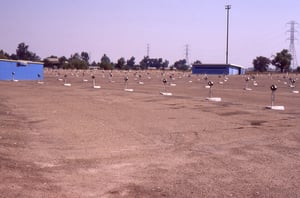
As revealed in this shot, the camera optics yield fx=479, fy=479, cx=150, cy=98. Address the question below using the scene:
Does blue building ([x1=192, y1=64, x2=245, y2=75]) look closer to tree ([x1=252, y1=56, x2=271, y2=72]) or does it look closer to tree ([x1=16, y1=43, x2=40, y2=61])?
tree ([x1=252, y1=56, x2=271, y2=72])

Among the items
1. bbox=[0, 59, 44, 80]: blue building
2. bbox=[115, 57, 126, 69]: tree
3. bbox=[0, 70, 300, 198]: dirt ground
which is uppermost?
bbox=[115, 57, 126, 69]: tree

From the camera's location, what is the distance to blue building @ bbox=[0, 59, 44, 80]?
58.0m

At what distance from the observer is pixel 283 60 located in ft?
416

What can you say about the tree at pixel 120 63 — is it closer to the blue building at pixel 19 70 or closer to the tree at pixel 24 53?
the tree at pixel 24 53

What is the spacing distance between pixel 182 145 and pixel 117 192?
468 centimetres

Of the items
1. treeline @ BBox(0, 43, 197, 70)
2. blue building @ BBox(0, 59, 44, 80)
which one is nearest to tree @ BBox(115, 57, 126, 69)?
treeline @ BBox(0, 43, 197, 70)

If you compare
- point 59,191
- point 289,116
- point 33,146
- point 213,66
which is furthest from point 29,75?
point 213,66

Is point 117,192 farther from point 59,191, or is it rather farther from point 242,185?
point 242,185

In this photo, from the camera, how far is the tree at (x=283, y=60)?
126m

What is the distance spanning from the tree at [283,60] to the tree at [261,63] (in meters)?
16.3

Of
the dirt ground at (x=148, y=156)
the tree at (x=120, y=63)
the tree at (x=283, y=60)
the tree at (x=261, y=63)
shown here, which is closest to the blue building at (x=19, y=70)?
the dirt ground at (x=148, y=156)

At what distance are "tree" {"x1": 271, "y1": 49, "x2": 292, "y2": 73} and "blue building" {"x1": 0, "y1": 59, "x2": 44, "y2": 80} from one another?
→ 78.7m

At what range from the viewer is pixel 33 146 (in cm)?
1159

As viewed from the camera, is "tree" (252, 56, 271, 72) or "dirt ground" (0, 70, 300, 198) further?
"tree" (252, 56, 271, 72)
